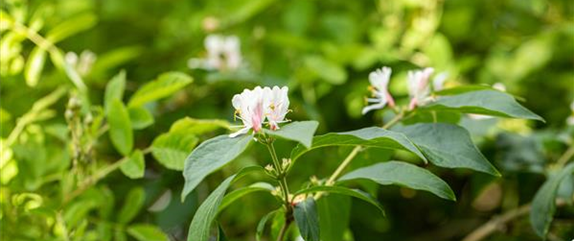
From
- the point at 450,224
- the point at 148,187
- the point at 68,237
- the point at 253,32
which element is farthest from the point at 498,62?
the point at 68,237

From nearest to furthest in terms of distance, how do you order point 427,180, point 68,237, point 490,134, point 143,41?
point 427,180, point 68,237, point 490,134, point 143,41

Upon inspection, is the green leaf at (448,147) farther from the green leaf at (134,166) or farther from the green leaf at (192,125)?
the green leaf at (134,166)

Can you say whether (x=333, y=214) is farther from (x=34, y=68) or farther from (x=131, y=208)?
(x=34, y=68)

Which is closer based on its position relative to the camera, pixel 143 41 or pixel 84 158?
pixel 84 158

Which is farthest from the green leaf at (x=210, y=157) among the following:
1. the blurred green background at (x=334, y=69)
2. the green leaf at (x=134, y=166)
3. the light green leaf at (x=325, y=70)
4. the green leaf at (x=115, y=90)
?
the light green leaf at (x=325, y=70)

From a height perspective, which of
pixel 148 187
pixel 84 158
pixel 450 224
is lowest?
pixel 450 224

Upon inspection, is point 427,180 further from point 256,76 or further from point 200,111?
point 200,111

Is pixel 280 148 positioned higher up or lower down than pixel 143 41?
lower down
